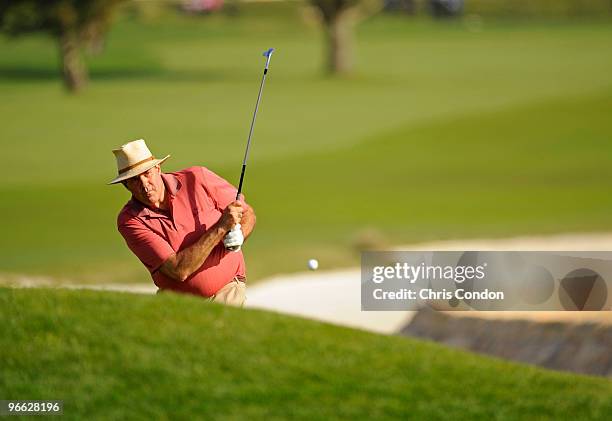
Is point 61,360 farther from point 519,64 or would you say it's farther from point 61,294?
point 519,64

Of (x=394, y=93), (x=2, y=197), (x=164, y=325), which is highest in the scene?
(x=394, y=93)

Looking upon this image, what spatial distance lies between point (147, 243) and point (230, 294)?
574 mm

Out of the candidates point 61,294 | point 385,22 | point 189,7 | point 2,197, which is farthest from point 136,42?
point 61,294

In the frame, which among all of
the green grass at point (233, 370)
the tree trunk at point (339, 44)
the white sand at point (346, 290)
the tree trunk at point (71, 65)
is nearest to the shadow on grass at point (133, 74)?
the tree trunk at point (71, 65)

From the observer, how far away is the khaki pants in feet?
20.7

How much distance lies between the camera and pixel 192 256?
5906 millimetres

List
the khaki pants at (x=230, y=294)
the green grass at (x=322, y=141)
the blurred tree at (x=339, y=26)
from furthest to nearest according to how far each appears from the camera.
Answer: the blurred tree at (x=339, y=26), the green grass at (x=322, y=141), the khaki pants at (x=230, y=294)

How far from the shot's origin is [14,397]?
17.4ft

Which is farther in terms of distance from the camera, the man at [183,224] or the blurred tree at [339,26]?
the blurred tree at [339,26]

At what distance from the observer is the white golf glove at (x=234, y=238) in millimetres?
5879

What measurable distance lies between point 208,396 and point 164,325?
1.88 feet

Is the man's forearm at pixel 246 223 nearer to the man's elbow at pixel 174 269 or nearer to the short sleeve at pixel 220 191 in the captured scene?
the short sleeve at pixel 220 191

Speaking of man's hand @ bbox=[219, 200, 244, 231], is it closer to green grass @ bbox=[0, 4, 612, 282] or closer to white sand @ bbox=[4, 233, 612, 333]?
white sand @ bbox=[4, 233, 612, 333]

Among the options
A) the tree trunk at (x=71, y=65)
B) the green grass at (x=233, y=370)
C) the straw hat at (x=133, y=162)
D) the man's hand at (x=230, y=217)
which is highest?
the tree trunk at (x=71, y=65)
